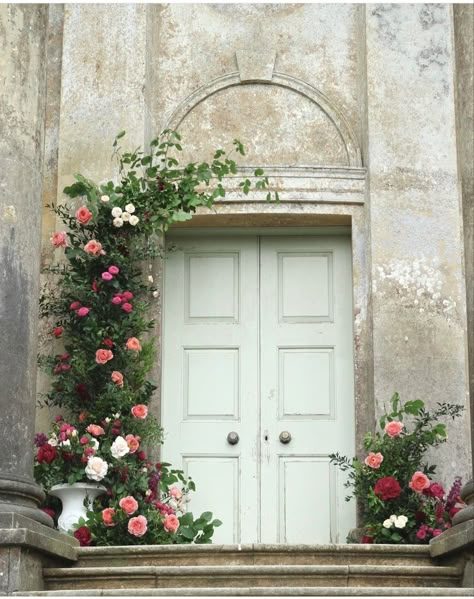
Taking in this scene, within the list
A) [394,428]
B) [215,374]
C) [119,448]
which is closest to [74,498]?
[119,448]

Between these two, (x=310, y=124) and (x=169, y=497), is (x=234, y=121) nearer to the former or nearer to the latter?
(x=310, y=124)

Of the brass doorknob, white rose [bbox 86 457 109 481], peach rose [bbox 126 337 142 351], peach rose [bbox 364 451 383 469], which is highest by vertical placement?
peach rose [bbox 126 337 142 351]

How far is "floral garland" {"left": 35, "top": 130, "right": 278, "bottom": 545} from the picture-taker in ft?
26.8

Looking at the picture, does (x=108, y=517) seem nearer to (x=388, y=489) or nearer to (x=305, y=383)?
(x=388, y=489)

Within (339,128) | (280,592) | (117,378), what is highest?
(339,128)

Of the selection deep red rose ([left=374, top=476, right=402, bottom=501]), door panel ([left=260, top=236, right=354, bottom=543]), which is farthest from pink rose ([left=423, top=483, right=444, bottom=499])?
door panel ([left=260, top=236, right=354, bottom=543])

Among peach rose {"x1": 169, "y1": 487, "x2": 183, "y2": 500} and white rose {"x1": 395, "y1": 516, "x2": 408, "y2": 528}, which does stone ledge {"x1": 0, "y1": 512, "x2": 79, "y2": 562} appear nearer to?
peach rose {"x1": 169, "y1": 487, "x2": 183, "y2": 500}

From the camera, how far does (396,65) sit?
9.27 meters

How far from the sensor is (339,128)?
938 centimetres

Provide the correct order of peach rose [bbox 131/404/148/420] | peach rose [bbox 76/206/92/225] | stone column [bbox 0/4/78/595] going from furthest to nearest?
peach rose [bbox 76/206/92/225] < peach rose [bbox 131/404/148/420] < stone column [bbox 0/4/78/595]

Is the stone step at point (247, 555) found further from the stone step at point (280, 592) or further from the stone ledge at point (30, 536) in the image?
the stone step at point (280, 592)

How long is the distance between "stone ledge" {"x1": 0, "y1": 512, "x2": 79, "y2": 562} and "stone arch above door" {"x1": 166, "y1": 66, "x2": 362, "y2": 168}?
10.9 ft

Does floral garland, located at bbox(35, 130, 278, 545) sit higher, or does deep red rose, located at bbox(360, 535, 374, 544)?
floral garland, located at bbox(35, 130, 278, 545)

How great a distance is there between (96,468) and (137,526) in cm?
50
